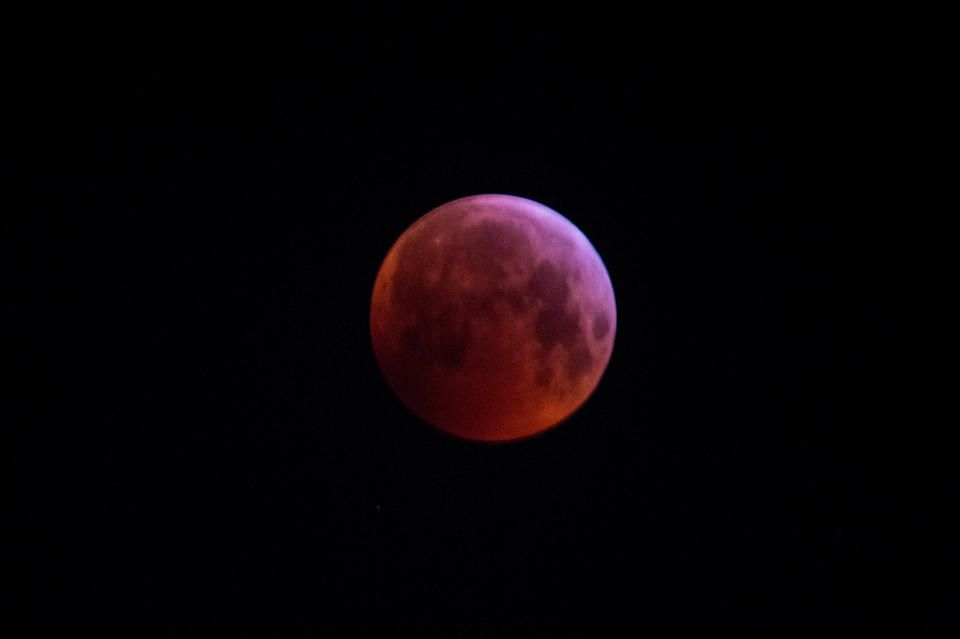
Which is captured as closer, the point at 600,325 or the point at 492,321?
the point at 492,321

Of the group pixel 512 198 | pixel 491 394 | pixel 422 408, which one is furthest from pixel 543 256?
pixel 422 408

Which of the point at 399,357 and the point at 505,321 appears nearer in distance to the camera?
the point at 505,321

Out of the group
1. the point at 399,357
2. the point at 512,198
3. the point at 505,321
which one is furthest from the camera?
the point at 512,198

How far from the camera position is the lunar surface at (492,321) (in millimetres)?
3471

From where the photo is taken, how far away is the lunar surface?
347cm

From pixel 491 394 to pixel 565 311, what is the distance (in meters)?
0.64

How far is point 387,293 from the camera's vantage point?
3.80m

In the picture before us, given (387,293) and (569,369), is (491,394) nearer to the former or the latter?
(569,369)

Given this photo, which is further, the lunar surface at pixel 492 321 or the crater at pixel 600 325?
the crater at pixel 600 325

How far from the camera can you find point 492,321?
3447mm

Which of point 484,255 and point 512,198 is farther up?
point 512,198

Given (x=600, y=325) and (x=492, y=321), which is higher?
(x=600, y=325)

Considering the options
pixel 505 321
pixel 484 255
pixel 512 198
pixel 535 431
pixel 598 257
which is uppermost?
pixel 512 198

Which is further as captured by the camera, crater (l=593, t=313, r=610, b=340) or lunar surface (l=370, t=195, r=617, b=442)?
crater (l=593, t=313, r=610, b=340)
